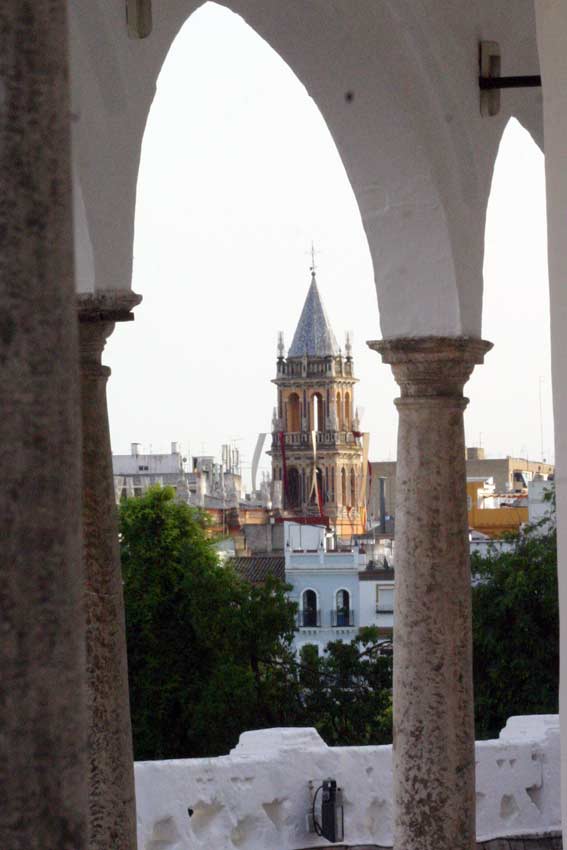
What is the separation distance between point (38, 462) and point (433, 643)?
654 centimetres

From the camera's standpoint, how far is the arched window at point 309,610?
10131 centimetres

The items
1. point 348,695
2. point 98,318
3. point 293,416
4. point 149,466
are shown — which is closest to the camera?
point 98,318

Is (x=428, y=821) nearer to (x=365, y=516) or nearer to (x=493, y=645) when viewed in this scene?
(x=493, y=645)

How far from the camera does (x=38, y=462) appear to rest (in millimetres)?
3199

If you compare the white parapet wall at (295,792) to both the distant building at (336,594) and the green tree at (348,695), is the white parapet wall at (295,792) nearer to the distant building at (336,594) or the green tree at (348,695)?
the green tree at (348,695)

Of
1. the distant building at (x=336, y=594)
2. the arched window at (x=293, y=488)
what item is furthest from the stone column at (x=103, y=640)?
the arched window at (x=293, y=488)

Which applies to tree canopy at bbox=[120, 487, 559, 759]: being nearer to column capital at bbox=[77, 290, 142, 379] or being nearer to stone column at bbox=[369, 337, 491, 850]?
stone column at bbox=[369, 337, 491, 850]

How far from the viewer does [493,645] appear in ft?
132

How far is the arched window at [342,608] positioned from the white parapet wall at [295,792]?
88.1 metres

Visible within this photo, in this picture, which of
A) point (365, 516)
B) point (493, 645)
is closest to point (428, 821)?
point (493, 645)

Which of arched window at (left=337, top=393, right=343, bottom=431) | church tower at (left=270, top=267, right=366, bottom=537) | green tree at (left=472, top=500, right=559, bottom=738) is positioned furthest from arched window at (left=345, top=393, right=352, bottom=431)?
green tree at (left=472, top=500, right=559, bottom=738)

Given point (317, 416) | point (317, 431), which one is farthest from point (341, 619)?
point (317, 416)

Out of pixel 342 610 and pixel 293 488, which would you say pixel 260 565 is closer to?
pixel 342 610

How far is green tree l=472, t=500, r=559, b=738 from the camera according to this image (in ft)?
131
